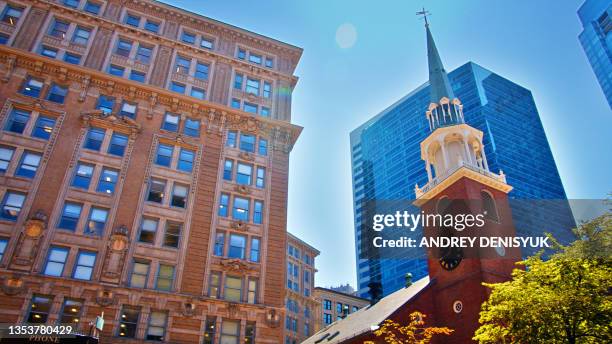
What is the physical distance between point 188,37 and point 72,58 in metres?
10.9

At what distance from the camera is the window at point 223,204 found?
116 ft

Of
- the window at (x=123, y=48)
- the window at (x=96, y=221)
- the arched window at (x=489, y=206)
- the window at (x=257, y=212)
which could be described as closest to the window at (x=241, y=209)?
the window at (x=257, y=212)

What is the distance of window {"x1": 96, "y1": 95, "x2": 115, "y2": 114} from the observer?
36.2 metres

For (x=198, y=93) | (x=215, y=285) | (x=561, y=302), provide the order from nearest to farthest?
(x=561, y=302)
(x=215, y=285)
(x=198, y=93)

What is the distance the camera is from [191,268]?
31.9 meters

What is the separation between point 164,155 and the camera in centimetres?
3612

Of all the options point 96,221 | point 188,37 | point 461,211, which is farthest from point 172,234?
point 461,211

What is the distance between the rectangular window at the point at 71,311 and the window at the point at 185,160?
12620 mm

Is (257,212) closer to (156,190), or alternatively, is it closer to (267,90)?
(156,190)

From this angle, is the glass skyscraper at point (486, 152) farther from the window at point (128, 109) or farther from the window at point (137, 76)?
the window at point (128, 109)

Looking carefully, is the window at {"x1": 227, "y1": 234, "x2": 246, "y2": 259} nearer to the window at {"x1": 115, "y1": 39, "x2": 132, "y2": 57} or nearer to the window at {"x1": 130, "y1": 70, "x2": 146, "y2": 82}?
the window at {"x1": 130, "y1": 70, "x2": 146, "y2": 82}

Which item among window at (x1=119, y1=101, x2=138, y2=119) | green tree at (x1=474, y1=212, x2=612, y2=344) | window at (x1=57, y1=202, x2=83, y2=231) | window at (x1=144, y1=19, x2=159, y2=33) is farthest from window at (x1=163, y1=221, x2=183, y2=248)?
green tree at (x1=474, y1=212, x2=612, y2=344)

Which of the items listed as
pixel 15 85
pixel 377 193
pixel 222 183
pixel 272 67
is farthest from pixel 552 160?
pixel 15 85

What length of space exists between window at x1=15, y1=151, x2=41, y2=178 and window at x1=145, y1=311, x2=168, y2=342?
13586mm
